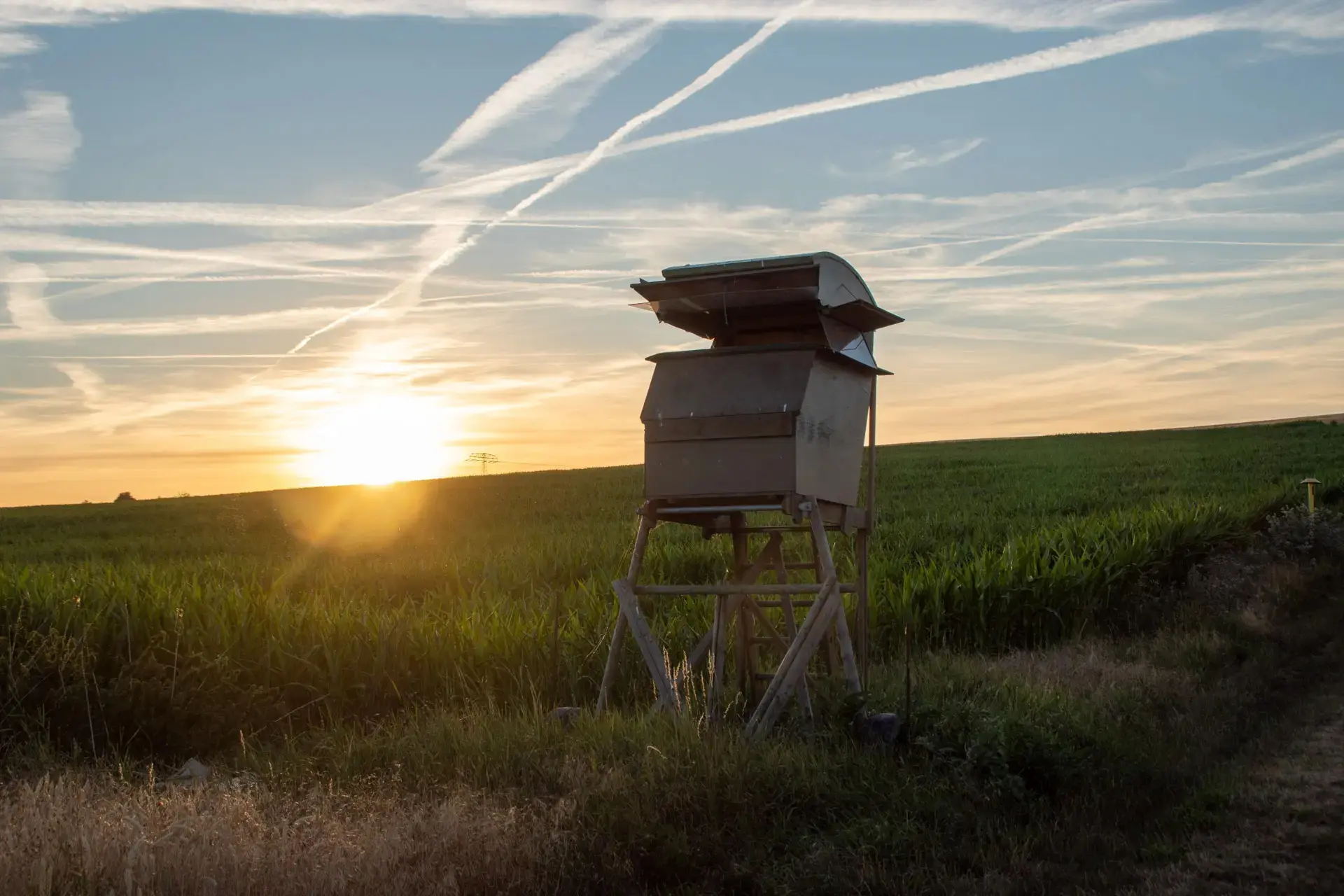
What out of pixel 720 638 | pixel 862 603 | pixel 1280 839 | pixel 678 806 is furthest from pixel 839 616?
pixel 1280 839

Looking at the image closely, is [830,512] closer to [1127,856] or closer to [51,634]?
[1127,856]

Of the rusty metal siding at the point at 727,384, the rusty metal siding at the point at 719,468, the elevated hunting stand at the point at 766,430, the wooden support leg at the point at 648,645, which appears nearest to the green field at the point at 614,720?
the wooden support leg at the point at 648,645

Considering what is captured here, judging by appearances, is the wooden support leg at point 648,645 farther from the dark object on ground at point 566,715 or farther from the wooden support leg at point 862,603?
the wooden support leg at point 862,603

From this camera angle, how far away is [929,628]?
1331 cm

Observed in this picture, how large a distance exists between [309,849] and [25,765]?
17.6 ft

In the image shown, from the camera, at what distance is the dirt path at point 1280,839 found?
627 centimetres

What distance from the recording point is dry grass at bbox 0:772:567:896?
564 cm

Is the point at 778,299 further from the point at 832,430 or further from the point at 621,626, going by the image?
the point at 621,626

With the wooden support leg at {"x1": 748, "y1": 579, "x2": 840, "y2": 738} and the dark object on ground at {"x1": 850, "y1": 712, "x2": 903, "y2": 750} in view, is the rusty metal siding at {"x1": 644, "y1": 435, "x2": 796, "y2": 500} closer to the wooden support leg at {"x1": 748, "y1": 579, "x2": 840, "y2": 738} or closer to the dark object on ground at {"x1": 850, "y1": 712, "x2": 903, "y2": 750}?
the wooden support leg at {"x1": 748, "y1": 579, "x2": 840, "y2": 738}

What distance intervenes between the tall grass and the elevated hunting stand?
1365 mm

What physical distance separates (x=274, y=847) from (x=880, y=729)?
3994 millimetres

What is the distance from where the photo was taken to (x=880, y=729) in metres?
7.89

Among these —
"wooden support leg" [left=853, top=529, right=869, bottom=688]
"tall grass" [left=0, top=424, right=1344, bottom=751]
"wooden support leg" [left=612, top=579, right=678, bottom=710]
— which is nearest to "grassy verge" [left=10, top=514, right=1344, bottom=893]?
"wooden support leg" [left=853, top=529, right=869, bottom=688]

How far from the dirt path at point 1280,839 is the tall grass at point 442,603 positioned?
174 inches
